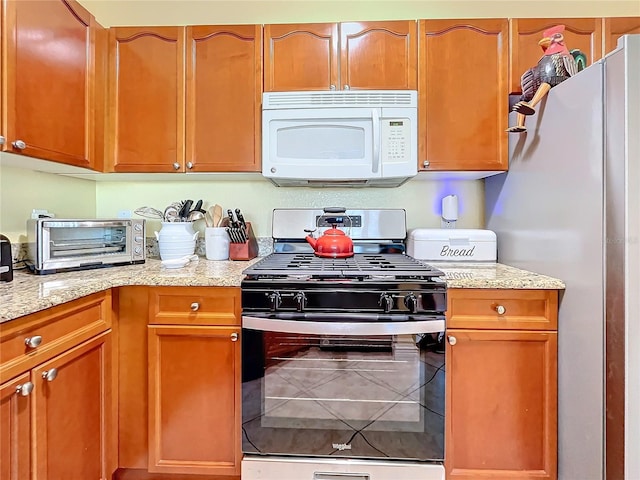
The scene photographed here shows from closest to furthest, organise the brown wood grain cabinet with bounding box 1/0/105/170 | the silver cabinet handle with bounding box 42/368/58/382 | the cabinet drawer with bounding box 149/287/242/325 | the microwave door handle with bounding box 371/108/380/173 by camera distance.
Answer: the silver cabinet handle with bounding box 42/368/58/382 < the brown wood grain cabinet with bounding box 1/0/105/170 < the cabinet drawer with bounding box 149/287/242/325 < the microwave door handle with bounding box 371/108/380/173

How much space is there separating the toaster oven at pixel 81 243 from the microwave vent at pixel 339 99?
93cm

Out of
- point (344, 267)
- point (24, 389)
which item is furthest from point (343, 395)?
point (24, 389)

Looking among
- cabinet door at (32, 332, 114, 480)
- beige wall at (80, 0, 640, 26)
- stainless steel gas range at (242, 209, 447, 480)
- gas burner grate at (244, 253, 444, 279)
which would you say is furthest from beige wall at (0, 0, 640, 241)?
cabinet door at (32, 332, 114, 480)

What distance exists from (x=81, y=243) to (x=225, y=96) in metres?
Answer: 0.96

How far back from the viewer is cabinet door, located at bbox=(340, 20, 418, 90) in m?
1.68

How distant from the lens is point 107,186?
209 centimetres

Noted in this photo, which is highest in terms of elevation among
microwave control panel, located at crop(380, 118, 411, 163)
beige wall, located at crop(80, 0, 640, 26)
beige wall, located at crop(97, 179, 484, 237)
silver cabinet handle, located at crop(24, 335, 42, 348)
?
beige wall, located at crop(80, 0, 640, 26)

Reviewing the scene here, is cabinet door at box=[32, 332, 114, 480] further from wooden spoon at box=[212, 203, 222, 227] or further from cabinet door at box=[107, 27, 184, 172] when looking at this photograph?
cabinet door at box=[107, 27, 184, 172]

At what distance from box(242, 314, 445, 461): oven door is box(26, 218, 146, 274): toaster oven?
0.81 meters

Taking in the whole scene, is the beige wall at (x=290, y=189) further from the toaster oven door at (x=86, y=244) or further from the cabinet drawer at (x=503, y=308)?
the cabinet drawer at (x=503, y=308)

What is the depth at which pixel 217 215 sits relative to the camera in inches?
76.3

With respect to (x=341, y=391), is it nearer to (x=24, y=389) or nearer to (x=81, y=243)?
(x=24, y=389)

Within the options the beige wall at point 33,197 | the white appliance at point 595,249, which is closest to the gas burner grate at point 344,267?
the white appliance at point 595,249

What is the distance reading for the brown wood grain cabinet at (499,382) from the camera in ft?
4.37
